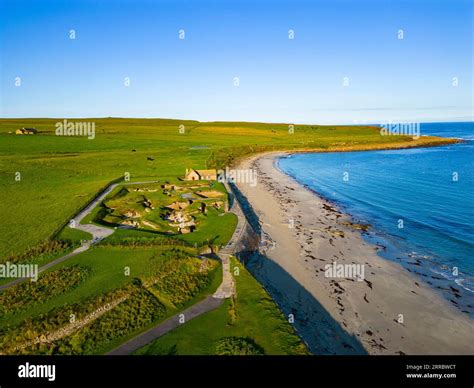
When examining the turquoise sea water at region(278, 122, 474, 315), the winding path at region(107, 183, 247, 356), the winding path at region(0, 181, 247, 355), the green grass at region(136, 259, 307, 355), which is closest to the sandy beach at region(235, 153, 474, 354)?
the turquoise sea water at region(278, 122, 474, 315)

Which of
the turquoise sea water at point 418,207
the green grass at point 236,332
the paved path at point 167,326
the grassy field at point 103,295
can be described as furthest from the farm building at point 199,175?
the green grass at point 236,332

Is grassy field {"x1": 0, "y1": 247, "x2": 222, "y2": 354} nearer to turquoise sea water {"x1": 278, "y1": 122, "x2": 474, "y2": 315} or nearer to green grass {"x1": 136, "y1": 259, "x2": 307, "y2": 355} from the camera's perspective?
green grass {"x1": 136, "y1": 259, "x2": 307, "y2": 355}

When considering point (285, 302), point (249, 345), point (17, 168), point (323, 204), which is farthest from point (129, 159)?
point (249, 345)

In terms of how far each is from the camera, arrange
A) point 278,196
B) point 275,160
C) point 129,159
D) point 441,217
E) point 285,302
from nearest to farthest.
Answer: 1. point 285,302
2. point 441,217
3. point 278,196
4. point 129,159
5. point 275,160

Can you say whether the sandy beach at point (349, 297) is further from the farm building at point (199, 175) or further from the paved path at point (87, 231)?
the farm building at point (199, 175)
